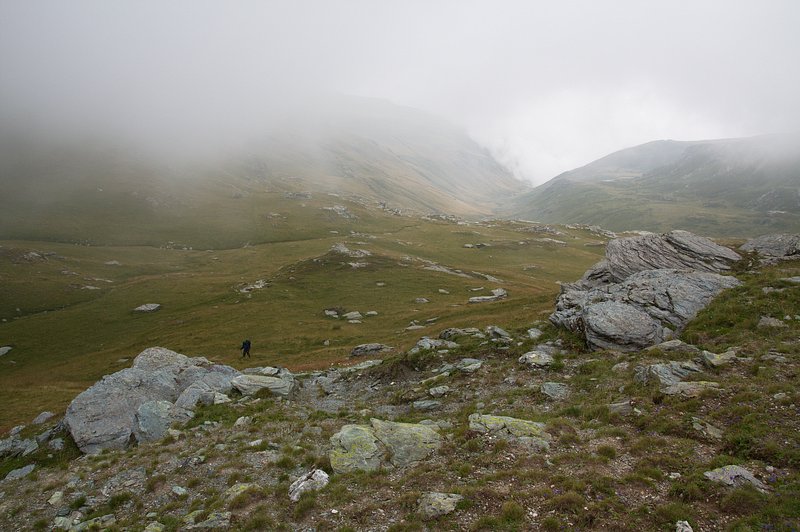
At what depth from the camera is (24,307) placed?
105938 mm

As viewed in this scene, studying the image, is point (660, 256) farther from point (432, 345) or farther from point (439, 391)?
point (439, 391)

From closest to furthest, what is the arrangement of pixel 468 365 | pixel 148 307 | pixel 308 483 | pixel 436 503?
A: pixel 436 503 < pixel 308 483 < pixel 468 365 < pixel 148 307

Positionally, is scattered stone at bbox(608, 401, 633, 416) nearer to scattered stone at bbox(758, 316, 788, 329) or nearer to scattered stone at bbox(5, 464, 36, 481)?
scattered stone at bbox(758, 316, 788, 329)

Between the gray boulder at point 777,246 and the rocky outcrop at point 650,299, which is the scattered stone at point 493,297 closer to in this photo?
the rocky outcrop at point 650,299

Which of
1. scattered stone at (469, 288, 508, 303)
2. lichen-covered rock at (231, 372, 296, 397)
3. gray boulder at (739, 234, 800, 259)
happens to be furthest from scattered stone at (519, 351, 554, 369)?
scattered stone at (469, 288, 508, 303)

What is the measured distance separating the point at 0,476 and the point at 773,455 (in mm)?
44974

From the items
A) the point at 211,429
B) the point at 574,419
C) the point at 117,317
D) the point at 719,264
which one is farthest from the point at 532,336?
the point at 117,317

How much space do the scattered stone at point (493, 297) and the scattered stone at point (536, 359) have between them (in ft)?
188

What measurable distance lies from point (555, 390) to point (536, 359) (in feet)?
17.4

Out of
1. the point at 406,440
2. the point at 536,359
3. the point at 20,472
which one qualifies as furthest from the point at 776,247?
the point at 20,472

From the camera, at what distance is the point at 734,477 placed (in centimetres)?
1434

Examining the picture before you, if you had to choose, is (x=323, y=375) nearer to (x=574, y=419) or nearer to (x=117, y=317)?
(x=574, y=419)

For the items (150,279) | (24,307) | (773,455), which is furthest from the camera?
(150,279)

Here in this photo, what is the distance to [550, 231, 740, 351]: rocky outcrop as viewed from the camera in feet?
102
